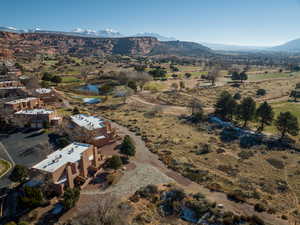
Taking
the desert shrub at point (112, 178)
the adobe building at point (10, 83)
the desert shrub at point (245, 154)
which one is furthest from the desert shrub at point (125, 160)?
the adobe building at point (10, 83)

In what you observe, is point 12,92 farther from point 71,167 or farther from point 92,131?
point 71,167

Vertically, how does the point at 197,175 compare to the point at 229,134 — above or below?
below

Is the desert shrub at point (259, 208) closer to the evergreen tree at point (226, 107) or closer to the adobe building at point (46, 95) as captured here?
the evergreen tree at point (226, 107)

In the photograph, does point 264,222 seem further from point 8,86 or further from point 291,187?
point 8,86

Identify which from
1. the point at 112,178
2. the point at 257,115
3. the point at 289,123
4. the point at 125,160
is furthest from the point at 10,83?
the point at 289,123

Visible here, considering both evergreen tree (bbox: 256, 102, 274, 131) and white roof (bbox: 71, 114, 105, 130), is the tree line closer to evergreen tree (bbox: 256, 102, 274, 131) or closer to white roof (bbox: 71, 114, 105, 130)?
evergreen tree (bbox: 256, 102, 274, 131)

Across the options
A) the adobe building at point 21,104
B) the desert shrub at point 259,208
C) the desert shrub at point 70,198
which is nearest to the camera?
the desert shrub at point 70,198
